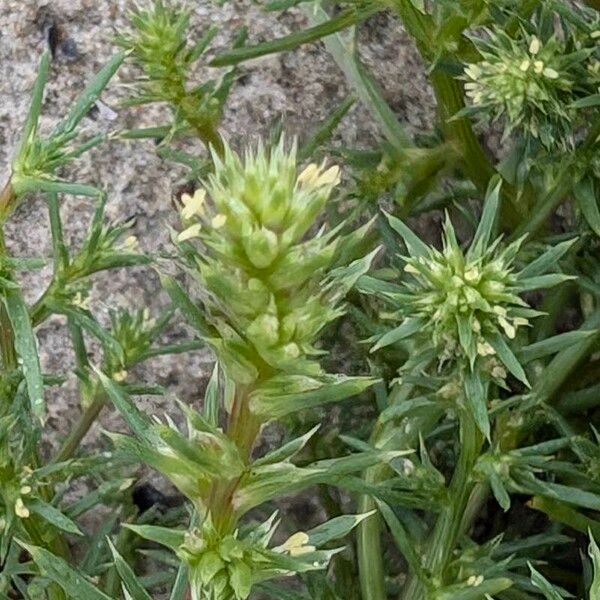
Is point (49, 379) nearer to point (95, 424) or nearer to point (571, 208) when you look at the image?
point (95, 424)

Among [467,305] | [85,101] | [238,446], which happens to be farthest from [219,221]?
[85,101]

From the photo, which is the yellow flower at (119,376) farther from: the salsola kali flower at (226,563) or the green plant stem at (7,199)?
the salsola kali flower at (226,563)

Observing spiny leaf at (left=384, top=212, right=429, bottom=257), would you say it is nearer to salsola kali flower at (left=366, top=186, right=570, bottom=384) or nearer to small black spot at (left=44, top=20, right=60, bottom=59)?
salsola kali flower at (left=366, top=186, right=570, bottom=384)

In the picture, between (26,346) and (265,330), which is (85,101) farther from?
(265,330)

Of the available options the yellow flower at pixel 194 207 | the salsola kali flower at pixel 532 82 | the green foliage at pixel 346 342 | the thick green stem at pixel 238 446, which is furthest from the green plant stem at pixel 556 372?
the yellow flower at pixel 194 207

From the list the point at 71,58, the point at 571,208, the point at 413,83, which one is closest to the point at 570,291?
the point at 571,208

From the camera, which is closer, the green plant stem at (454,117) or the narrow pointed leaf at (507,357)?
the narrow pointed leaf at (507,357)
